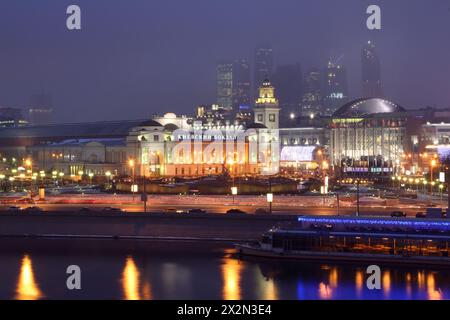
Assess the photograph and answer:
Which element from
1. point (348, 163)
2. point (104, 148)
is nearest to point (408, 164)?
point (348, 163)

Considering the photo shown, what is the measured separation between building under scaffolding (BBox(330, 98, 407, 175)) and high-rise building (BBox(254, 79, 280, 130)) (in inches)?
347

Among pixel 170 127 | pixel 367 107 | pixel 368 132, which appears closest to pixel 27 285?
pixel 170 127

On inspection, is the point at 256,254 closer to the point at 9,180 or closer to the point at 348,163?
the point at 9,180

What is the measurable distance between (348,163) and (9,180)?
123 feet

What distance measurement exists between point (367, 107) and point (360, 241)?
3296 inches

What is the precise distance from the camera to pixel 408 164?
92250 millimetres

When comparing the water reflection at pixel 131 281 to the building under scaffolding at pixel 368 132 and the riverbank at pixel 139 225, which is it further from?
the building under scaffolding at pixel 368 132

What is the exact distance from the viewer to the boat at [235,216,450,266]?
32125mm

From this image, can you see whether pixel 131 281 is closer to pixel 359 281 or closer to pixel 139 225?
pixel 359 281

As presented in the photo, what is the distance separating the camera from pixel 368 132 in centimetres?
10781

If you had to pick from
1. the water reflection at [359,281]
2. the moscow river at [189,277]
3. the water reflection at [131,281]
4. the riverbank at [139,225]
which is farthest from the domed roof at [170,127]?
the water reflection at [359,281]

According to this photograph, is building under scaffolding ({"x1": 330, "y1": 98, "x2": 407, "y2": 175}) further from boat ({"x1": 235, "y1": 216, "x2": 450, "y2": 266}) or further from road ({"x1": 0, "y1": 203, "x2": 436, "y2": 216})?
boat ({"x1": 235, "y1": 216, "x2": 450, "y2": 266})

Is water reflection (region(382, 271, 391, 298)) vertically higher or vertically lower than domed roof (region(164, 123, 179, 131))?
lower

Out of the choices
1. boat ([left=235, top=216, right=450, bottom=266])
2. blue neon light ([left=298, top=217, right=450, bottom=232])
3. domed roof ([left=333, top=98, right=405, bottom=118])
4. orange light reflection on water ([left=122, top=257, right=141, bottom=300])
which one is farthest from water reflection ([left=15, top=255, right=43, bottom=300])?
domed roof ([left=333, top=98, right=405, bottom=118])
